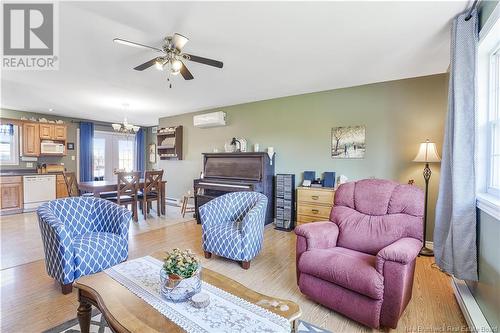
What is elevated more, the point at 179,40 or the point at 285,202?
the point at 179,40

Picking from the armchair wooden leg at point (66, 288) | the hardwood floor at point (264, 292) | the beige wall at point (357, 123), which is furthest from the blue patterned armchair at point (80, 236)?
the beige wall at point (357, 123)

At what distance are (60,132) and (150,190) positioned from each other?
341cm

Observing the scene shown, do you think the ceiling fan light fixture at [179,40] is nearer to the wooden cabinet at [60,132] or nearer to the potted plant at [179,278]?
the potted plant at [179,278]

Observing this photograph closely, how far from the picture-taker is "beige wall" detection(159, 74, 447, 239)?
345 centimetres

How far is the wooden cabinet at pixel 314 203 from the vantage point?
385cm

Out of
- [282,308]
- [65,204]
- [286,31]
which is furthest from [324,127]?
[65,204]

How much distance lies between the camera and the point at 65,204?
2.57 meters

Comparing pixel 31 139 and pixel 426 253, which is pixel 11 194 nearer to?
pixel 31 139

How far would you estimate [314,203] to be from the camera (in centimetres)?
397

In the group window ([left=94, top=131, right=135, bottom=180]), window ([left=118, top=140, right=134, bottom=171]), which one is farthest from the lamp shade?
window ([left=118, top=140, right=134, bottom=171])

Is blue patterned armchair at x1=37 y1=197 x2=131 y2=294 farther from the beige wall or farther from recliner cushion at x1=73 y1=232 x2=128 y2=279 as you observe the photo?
the beige wall

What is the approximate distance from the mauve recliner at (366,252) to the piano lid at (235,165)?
211 cm

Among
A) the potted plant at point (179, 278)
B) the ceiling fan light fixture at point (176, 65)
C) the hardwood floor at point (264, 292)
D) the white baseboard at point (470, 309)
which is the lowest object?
the hardwood floor at point (264, 292)

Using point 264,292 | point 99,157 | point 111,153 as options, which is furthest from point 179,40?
point 111,153
